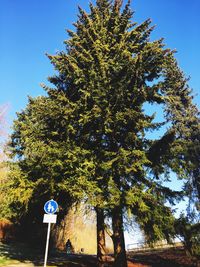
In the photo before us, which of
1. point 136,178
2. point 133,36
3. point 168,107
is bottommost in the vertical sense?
point 136,178

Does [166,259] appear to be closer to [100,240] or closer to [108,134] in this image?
[100,240]

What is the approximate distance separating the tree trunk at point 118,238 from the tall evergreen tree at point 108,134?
0.13 ft

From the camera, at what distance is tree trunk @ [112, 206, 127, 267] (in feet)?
40.6

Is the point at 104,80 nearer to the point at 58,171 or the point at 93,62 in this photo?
the point at 93,62

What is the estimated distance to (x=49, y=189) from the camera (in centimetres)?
1323

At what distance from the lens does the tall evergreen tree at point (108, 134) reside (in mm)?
12023

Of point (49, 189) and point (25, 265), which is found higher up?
point (49, 189)

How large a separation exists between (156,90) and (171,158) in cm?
351

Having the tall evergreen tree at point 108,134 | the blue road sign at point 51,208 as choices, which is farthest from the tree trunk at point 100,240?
the blue road sign at point 51,208

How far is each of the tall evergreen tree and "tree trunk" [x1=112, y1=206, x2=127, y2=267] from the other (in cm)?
4

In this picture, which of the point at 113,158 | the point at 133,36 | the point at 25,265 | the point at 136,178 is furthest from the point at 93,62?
the point at 25,265

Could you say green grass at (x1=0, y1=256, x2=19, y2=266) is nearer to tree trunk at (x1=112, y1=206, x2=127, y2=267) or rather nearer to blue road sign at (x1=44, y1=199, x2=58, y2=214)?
blue road sign at (x1=44, y1=199, x2=58, y2=214)

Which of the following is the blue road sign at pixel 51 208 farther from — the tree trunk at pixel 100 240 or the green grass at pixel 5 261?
the green grass at pixel 5 261

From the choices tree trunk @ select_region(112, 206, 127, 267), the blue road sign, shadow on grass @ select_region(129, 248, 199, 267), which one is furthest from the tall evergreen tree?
shadow on grass @ select_region(129, 248, 199, 267)
